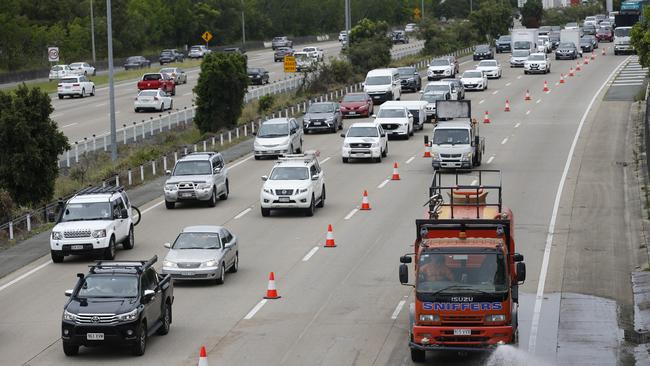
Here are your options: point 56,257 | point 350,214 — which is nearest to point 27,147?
point 56,257

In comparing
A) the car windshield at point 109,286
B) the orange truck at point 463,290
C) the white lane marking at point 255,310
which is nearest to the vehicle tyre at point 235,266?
the white lane marking at point 255,310

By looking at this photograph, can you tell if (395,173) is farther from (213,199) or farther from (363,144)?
(213,199)

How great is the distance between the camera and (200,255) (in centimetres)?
2708

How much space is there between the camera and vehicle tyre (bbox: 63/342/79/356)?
20.9 m

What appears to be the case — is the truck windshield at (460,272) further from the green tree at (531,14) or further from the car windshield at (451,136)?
the green tree at (531,14)

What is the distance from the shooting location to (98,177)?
4425 cm

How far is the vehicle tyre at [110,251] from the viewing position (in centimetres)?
3036

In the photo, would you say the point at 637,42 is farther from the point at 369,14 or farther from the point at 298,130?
the point at 369,14

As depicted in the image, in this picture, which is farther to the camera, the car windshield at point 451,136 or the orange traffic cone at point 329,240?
the car windshield at point 451,136

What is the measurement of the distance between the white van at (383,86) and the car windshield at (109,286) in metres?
48.8

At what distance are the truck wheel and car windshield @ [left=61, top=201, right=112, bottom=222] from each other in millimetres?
12756

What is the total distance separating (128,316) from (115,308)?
28cm

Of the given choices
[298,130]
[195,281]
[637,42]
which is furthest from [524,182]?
[195,281]

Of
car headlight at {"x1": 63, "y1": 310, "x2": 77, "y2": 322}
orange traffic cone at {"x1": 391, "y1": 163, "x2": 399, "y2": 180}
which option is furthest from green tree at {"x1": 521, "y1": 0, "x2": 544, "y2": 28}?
car headlight at {"x1": 63, "y1": 310, "x2": 77, "y2": 322}
